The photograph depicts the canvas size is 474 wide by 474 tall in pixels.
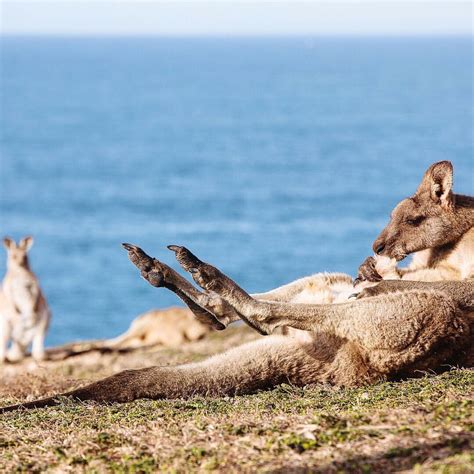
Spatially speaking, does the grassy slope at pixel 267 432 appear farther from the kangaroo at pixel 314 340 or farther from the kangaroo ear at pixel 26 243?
the kangaroo ear at pixel 26 243

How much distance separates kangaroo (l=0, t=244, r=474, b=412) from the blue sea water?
28020 mm

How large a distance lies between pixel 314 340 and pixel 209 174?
6656cm

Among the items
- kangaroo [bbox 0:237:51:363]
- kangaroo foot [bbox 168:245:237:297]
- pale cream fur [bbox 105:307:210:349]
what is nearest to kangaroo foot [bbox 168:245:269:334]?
kangaroo foot [bbox 168:245:237:297]

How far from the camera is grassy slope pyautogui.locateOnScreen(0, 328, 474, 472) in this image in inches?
212

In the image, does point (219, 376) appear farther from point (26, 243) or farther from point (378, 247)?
point (26, 243)

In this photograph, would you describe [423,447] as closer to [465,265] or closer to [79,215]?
[465,265]

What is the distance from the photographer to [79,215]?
57625mm

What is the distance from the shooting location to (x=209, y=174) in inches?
2904

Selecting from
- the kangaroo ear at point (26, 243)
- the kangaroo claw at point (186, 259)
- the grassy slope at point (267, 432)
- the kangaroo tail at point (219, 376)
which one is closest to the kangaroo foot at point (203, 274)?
the kangaroo claw at point (186, 259)

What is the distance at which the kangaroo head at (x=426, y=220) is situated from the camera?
797 cm

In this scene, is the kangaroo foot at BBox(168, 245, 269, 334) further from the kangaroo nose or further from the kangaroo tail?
the kangaroo nose

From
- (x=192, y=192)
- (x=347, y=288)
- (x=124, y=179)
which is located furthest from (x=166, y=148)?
(x=347, y=288)

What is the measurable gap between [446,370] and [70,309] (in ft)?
109

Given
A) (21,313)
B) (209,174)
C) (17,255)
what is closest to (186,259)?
(21,313)
